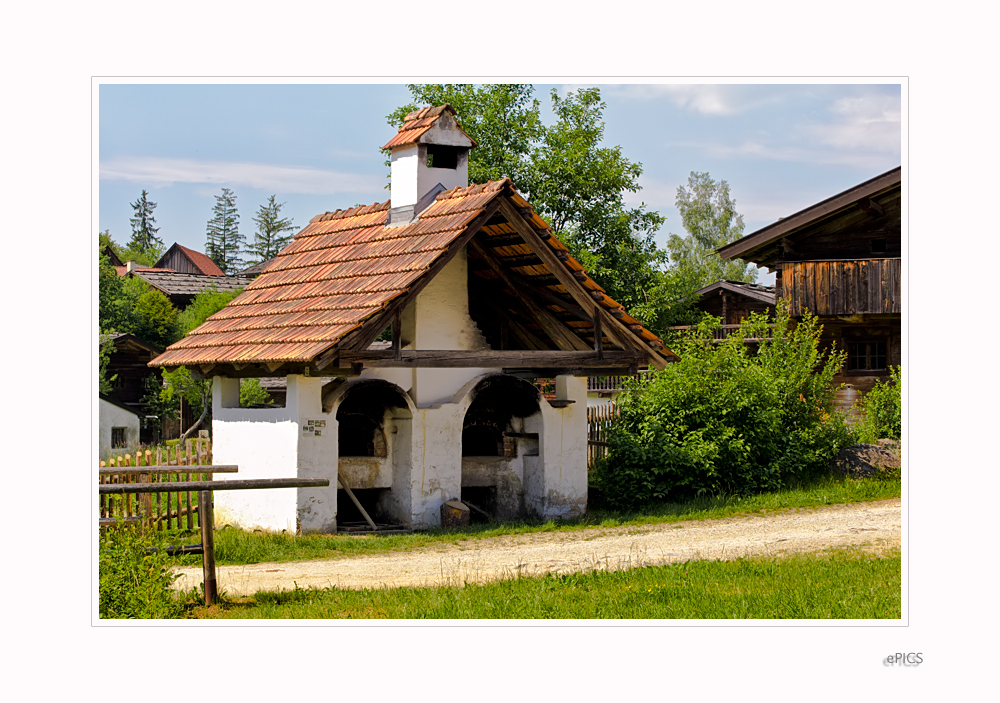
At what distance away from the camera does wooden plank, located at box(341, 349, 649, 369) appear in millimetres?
14281

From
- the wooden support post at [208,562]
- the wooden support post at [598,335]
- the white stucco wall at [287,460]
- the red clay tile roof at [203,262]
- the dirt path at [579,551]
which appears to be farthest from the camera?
the red clay tile roof at [203,262]

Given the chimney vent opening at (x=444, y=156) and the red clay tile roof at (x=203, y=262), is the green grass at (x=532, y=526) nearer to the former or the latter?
the chimney vent opening at (x=444, y=156)

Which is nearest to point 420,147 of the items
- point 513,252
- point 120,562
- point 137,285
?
point 513,252

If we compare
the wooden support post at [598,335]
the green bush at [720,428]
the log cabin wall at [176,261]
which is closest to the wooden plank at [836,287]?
the green bush at [720,428]

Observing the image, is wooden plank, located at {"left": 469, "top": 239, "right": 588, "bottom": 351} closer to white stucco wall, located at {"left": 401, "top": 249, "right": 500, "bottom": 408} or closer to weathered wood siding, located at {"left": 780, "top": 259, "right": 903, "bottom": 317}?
white stucco wall, located at {"left": 401, "top": 249, "right": 500, "bottom": 408}

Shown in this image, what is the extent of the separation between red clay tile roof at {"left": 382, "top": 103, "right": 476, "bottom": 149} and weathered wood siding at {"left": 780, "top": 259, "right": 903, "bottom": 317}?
34.8ft

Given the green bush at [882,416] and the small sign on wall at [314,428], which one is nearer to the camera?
the small sign on wall at [314,428]

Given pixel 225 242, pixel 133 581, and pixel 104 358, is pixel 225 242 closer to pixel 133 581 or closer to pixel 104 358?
pixel 104 358

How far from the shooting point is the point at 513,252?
52.6 ft

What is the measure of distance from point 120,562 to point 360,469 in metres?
6.74

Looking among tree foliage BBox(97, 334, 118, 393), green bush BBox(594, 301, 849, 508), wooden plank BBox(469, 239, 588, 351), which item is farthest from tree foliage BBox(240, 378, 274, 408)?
wooden plank BBox(469, 239, 588, 351)

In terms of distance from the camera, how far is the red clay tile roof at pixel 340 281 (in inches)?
559

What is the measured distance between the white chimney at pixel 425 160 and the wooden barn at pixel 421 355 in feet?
0.08

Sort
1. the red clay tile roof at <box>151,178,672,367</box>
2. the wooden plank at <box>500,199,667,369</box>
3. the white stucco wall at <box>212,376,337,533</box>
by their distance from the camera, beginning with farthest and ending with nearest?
1. the wooden plank at <box>500,199,667,369</box>
2. the white stucco wall at <box>212,376,337,533</box>
3. the red clay tile roof at <box>151,178,672,367</box>
